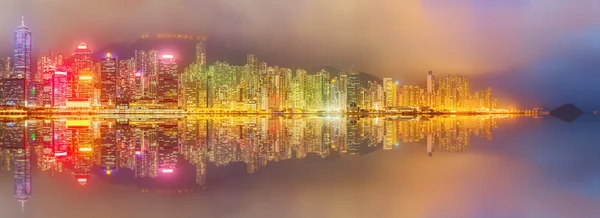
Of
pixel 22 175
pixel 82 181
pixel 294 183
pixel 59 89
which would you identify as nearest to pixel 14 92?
pixel 59 89

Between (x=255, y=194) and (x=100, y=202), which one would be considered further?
(x=255, y=194)

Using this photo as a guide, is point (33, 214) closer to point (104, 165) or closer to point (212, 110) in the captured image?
point (104, 165)

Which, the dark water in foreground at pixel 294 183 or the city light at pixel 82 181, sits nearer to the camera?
the dark water in foreground at pixel 294 183

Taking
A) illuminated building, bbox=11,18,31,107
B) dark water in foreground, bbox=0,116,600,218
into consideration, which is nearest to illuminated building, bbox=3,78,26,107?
illuminated building, bbox=11,18,31,107

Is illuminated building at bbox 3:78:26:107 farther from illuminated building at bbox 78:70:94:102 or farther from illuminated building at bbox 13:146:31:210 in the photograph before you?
illuminated building at bbox 13:146:31:210

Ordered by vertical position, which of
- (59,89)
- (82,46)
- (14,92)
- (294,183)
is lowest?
(294,183)

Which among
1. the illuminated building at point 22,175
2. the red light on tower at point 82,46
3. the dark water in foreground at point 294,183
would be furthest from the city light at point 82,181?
the red light on tower at point 82,46

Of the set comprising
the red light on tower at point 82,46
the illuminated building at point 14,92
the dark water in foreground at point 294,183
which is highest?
the red light on tower at point 82,46

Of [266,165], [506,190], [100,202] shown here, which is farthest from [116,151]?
[506,190]

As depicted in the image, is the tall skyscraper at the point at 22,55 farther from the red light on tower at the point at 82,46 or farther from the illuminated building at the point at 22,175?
the illuminated building at the point at 22,175

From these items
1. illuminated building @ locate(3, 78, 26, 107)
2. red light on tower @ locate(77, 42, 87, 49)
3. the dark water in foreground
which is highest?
red light on tower @ locate(77, 42, 87, 49)

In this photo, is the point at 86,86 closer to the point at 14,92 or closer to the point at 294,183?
the point at 14,92
